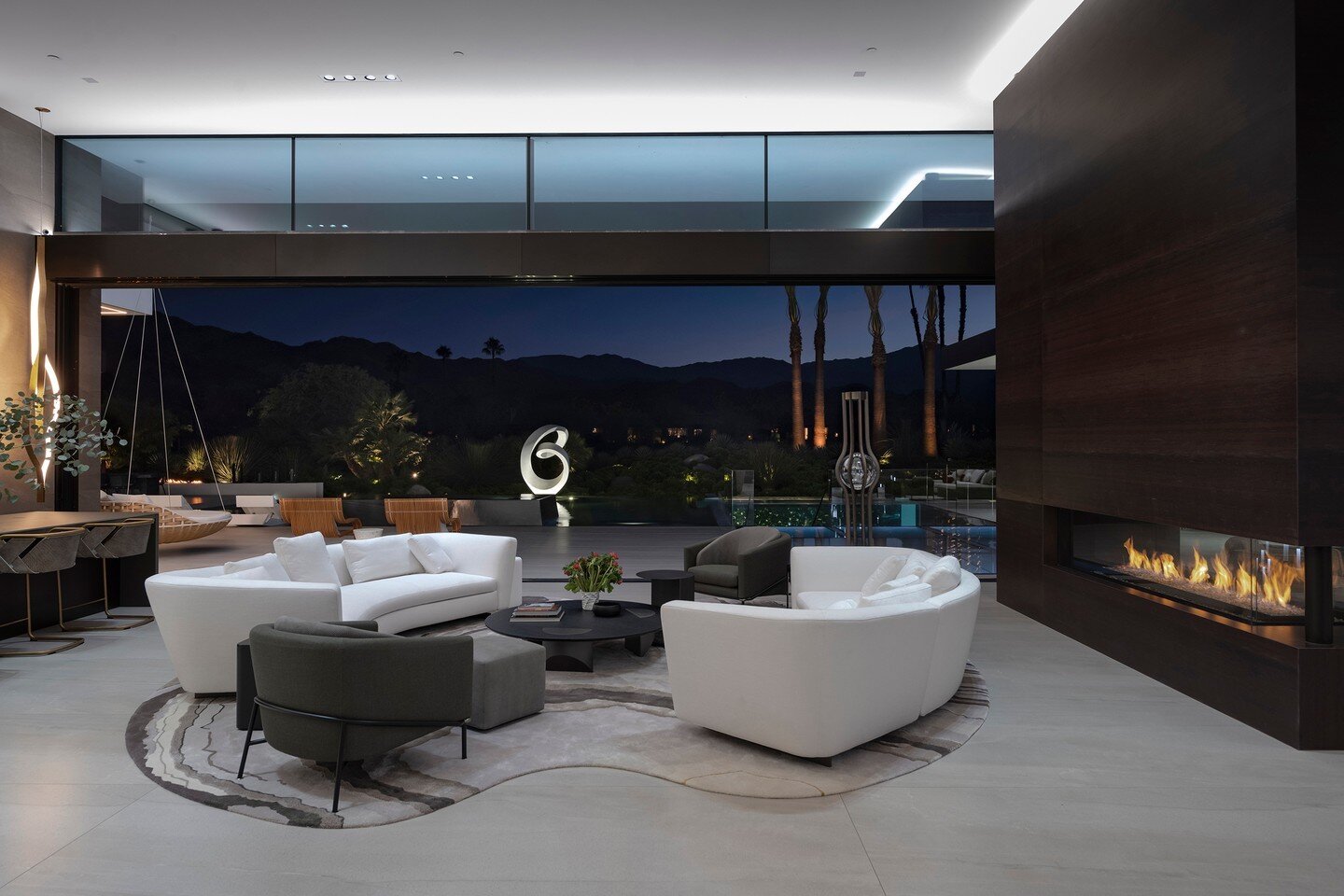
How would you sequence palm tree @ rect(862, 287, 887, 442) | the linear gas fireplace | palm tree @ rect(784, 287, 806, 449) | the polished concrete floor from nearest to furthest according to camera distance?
the polished concrete floor, the linear gas fireplace, palm tree @ rect(862, 287, 887, 442), palm tree @ rect(784, 287, 806, 449)

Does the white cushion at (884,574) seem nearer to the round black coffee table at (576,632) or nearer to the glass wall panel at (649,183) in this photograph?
the round black coffee table at (576,632)

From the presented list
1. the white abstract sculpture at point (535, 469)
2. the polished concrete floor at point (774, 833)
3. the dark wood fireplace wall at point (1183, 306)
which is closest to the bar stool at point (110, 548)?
the polished concrete floor at point (774, 833)

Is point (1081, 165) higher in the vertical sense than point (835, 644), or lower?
higher

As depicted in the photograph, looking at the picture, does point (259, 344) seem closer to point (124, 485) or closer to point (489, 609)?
point (124, 485)

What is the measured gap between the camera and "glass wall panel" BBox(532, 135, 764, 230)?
812cm

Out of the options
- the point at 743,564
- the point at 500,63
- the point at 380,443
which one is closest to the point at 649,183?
the point at 500,63

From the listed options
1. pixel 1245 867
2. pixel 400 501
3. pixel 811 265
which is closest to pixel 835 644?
pixel 1245 867

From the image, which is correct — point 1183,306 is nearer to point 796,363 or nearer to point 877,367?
point 877,367

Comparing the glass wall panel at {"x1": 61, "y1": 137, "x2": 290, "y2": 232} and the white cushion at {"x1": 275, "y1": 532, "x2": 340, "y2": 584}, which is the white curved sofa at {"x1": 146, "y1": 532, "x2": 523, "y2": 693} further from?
the glass wall panel at {"x1": 61, "y1": 137, "x2": 290, "y2": 232}

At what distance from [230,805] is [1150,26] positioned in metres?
6.12

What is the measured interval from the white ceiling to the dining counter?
3655 millimetres

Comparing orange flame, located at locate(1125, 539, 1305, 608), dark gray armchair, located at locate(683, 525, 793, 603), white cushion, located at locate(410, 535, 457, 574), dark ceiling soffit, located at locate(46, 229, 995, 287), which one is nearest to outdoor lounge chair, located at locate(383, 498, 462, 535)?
dark ceiling soffit, located at locate(46, 229, 995, 287)

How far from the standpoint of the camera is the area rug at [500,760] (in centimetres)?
315

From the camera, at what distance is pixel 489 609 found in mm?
6367
